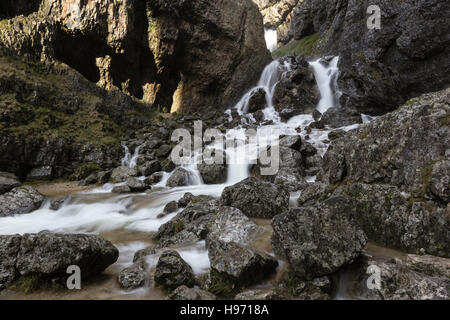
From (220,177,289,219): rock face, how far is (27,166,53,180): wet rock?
51.5 feet

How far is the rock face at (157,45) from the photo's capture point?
26078 millimetres

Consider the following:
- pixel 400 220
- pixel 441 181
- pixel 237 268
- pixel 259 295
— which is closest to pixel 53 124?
pixel 237 268

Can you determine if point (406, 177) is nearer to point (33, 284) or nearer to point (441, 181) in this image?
point (441, 181)

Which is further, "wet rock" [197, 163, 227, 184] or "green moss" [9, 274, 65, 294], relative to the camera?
"wet rock" [197, 163, 227, 184]

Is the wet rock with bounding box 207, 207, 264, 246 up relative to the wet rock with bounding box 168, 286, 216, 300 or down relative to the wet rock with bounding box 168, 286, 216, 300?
up

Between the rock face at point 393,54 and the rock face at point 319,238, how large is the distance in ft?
57.5

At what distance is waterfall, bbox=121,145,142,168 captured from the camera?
21234 mm

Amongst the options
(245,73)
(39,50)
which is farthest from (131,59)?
(245,73)

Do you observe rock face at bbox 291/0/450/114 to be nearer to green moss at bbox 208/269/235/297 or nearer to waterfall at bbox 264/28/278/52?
green moss at bbox 208/269/235/297

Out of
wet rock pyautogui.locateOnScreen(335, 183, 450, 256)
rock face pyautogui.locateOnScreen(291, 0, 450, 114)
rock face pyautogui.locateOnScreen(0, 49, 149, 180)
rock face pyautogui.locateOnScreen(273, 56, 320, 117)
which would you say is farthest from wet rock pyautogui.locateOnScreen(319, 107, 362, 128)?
rock face pyautogui.locateOnScreen(0, 49, 149, 180)

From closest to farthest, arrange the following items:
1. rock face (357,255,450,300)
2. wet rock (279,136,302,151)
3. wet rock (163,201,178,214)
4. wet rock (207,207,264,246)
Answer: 1. rock face (357,255,450,300)
2. wet rock (207,207,264,246)
3. wet rock (163,201,178,214)
4. wet rock (279,136,302,151)

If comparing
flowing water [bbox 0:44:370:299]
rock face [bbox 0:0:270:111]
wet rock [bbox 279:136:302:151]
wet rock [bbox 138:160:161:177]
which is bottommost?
flowing water [bbox 0:44:370:299]

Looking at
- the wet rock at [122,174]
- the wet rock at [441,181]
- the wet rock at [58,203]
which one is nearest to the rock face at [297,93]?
the wet rock at [122,174]
